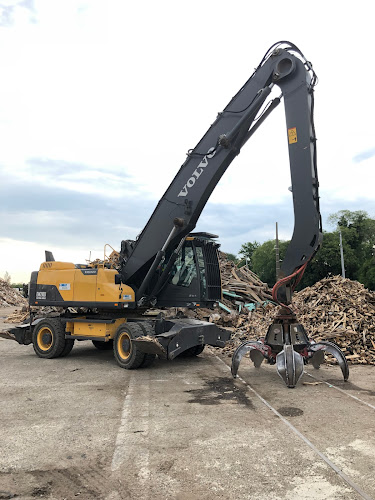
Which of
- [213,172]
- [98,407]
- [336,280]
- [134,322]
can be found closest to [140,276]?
[134,322]

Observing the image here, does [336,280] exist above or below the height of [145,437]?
above

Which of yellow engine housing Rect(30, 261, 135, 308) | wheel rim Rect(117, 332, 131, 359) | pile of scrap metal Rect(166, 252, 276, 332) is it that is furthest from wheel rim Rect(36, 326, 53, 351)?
pile of scrap metal Rect(166, 252, 276, 332)

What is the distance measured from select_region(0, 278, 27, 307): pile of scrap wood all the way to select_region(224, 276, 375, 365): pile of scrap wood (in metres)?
26.8

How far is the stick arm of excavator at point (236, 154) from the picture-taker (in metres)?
7.73

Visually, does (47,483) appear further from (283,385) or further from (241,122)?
(241,122)

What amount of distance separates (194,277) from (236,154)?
3028 mm

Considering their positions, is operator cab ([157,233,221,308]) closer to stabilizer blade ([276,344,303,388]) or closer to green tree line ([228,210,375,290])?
stabilizer blade ([276,344,303,388])

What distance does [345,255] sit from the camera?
163 feet

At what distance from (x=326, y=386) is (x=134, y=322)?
4.29 meters

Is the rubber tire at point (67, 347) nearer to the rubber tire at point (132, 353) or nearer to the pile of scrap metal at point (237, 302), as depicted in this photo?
the rubber tire at point (132, 353)

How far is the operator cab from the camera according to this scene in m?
9.94

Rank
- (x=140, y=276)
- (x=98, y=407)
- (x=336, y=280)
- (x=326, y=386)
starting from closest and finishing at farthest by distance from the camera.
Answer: (x=98, y=407), (x=326, y=386), (x=140, y=276), (x=336, y=280)

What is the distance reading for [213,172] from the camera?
30.2ft

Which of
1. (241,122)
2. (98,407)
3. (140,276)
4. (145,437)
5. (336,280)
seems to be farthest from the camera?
(336,280)
